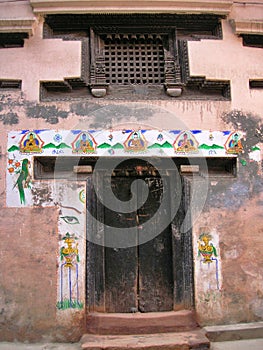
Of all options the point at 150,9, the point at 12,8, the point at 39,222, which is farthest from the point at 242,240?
the point at 12,8

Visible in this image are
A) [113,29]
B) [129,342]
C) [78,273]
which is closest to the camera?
[129,342]

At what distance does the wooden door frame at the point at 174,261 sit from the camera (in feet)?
19.4

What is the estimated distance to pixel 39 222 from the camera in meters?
5.92

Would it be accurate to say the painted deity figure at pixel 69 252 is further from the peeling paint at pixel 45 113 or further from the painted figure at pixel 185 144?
the painted figure at pixel 185 144

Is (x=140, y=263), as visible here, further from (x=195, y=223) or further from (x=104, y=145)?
(x=104, y=145)

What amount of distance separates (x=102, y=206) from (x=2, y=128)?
206cm

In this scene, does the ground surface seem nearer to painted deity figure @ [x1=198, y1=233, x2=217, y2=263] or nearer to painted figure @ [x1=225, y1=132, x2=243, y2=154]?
painted deity figure @ [x1=198, y1=233, x2=217, y2=263]

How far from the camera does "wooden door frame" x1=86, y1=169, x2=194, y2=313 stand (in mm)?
5911

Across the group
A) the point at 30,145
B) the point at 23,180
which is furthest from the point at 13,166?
the point at 30,145

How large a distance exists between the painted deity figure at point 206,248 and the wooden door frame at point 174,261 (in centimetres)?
16

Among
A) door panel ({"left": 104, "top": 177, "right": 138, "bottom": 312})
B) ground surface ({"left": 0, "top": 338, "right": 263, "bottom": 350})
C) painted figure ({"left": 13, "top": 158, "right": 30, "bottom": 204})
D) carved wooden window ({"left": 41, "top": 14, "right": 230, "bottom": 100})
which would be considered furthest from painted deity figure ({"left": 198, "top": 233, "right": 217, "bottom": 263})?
painted figure ({"left": 13, "top": 158, "right": 30, "bottom": 204})

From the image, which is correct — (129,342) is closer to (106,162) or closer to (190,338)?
(190,338)

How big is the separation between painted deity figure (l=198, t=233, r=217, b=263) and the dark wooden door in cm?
53

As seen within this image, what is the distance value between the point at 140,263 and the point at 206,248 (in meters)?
1.10
